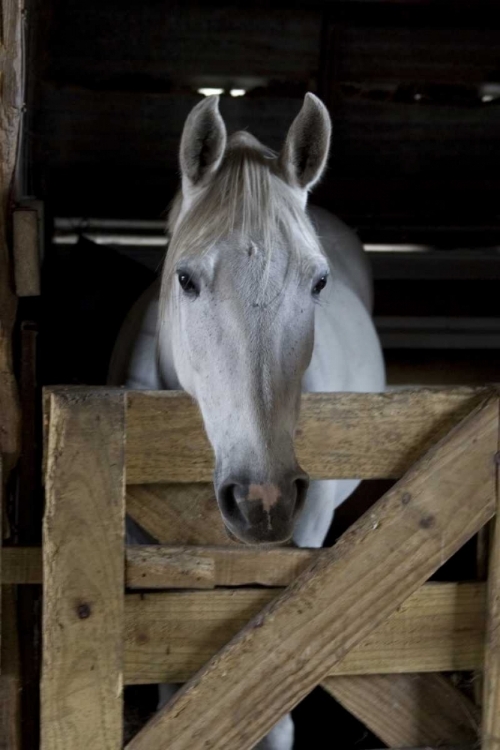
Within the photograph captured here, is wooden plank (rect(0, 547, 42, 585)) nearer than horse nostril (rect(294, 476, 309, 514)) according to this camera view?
No

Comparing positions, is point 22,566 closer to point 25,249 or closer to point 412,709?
point 25,249

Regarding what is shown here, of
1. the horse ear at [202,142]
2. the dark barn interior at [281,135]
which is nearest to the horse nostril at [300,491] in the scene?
the horse ear at [202,142]

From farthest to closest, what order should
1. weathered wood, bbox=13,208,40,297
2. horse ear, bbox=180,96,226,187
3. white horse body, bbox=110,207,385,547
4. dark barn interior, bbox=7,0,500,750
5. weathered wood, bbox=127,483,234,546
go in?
dark barn interior, bbox=7,0,500,750, white horse body, bbox=110,207,385,547, horse ear, bbox=180,96,226,187, weathered wood, bbox=13,208,40,297, weathered wood, bbox=127,483,234,546

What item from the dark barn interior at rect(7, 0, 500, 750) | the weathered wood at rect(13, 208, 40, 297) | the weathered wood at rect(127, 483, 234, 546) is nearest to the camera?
the weathered wood at rect(127, 483, 234, 546)

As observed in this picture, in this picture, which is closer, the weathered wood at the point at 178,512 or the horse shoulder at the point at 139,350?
the weathered wood at the point at 178,512

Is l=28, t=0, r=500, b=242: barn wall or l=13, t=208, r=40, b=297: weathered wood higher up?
l=28, t=0, r=500, b=242: barn wall

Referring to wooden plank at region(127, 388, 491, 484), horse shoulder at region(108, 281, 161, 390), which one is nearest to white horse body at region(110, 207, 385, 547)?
horse shoulder at region(108, 281, 161, 390)

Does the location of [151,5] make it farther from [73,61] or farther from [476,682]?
[476,682]

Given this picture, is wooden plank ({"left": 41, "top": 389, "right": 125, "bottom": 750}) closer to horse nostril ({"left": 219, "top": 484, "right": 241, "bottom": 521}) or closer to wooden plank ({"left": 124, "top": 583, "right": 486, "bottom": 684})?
wooden plank ({"left": 124, "top": 583, "right": 486, "bottom": 684})

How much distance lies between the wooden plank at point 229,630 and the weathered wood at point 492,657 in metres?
0.03

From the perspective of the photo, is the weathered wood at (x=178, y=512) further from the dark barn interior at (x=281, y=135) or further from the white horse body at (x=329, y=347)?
the dark barn interior at (x=281, y=135)

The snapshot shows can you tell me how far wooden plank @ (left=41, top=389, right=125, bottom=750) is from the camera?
170 cm

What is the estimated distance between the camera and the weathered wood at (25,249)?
77.4 inches

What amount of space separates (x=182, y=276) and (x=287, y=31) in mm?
2777
